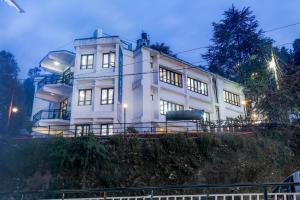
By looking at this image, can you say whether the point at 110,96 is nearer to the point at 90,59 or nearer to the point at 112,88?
the point at 112,88

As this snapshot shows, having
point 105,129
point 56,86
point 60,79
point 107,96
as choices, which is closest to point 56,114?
point 56,86

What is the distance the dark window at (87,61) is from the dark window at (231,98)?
15929 millimetres

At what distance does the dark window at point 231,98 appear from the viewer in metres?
33.7

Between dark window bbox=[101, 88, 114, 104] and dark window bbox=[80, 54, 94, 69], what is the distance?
108 inches

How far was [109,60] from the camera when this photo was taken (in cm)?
2684

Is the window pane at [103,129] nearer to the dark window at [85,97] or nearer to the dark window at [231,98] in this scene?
the dark window at [85,97]

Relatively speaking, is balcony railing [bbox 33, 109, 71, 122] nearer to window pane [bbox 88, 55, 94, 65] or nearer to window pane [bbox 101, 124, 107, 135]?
window pane [bbox 101, 124, 107, 135]

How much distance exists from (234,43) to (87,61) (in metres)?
19.2

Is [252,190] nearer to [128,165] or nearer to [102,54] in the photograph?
[128,165]

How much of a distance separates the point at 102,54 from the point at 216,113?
45.1 feet

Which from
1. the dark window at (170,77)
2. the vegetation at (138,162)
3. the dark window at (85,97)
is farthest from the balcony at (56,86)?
the vegetation at (138,162)

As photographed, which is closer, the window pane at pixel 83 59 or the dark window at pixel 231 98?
the window pane at pixel 83 59

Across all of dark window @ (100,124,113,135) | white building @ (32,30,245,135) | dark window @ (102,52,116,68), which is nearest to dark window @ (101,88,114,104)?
white building @ (32,30,245,135)

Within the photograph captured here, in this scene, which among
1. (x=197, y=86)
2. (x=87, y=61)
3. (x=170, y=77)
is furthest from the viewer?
(x=197, y=86)
